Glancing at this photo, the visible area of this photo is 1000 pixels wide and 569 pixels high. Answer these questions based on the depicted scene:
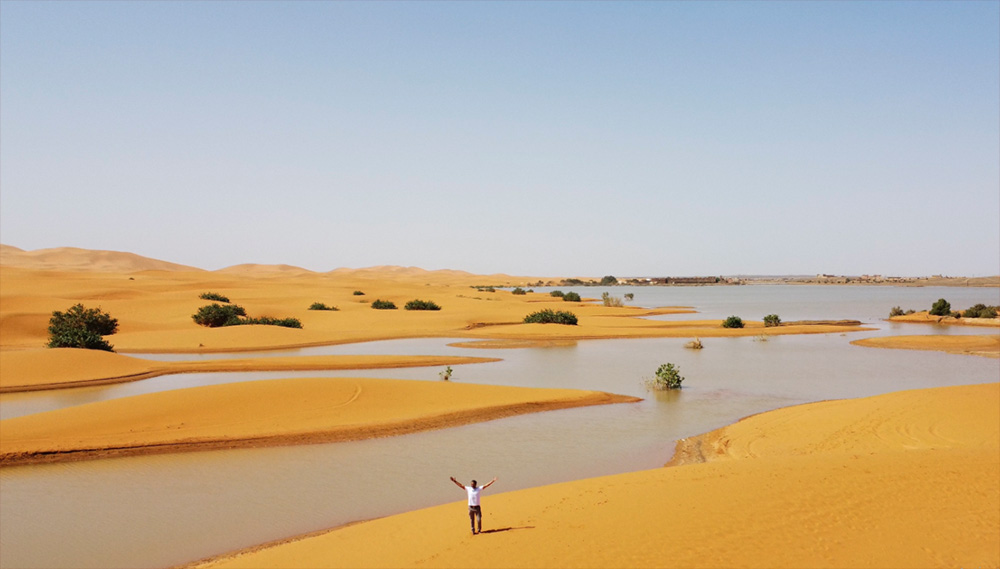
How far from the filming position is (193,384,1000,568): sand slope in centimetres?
748

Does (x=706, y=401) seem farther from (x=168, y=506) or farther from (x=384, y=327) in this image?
(x=384, y=327)

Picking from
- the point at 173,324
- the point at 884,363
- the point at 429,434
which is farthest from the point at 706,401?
the point at 173,324

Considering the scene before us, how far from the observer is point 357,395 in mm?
18984

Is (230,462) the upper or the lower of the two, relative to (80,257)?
lower

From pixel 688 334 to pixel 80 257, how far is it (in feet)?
457

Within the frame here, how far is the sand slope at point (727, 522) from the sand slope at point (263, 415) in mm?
6886

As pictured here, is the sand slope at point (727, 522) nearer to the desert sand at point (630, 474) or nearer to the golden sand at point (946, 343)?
the desert sand at point (630, 474)

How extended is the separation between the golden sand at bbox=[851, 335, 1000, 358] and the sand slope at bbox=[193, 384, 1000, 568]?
24.3 meters

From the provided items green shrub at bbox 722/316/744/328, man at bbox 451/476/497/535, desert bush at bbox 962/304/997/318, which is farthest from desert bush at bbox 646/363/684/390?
desert bush at bbox 962/304/997/318

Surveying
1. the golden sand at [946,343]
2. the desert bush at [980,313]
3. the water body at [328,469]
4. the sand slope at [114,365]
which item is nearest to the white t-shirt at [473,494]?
the water body at [328,469]

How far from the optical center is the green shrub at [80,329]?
28.2 metres

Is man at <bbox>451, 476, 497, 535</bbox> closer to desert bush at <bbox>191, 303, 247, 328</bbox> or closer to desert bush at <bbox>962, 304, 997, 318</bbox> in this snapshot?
desert bush at <bbox>191, 303, 247, 328</bbox>

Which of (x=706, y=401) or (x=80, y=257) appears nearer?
(x=706, y=401)

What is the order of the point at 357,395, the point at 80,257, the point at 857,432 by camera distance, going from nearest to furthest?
the point at 857,432, the point at 357,395, the point at 80,257
